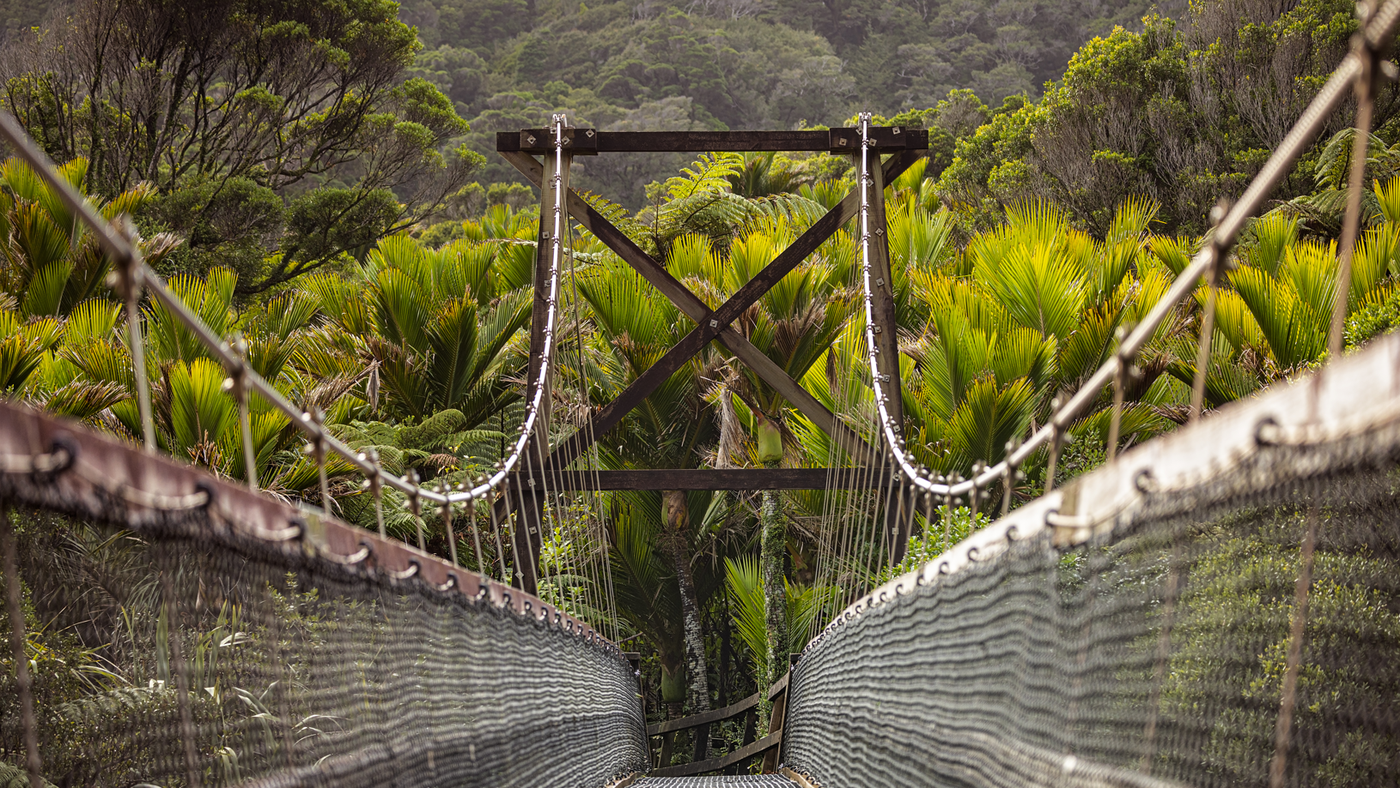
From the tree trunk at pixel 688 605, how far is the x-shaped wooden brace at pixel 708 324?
6.45ft

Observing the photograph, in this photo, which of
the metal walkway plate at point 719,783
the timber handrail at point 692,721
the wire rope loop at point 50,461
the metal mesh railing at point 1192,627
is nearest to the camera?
the wire rope loop at point 50,461

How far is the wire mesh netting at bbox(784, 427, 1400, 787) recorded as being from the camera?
112 cm

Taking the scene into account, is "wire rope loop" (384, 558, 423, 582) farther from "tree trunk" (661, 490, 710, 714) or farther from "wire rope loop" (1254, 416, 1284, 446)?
"tree trunk" (661, 490, 710, 714)

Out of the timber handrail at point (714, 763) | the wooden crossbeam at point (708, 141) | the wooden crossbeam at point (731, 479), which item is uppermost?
the wooden crossbeam at point (708, 141)

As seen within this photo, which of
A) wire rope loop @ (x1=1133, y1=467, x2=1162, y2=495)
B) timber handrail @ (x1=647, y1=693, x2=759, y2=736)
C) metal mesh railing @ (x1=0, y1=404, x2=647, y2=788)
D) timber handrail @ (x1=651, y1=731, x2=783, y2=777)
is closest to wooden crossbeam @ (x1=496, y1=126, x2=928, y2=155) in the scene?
timber handrail @ (x1=651, y1=731, x2=783, y2=777)

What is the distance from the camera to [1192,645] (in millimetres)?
1682

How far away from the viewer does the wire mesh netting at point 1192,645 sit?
1.12 meters

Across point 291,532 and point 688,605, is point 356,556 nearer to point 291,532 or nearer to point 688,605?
point 291,532

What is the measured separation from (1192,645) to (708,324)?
12.9ft

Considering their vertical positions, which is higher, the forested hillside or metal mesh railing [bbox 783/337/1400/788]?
the forested hillside

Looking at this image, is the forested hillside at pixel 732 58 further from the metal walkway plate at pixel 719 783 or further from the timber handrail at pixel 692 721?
the metal walkway plate at pixel 719 783

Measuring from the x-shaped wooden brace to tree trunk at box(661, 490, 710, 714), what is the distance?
1.97 metres

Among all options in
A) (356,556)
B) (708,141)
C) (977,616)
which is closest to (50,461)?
(356,556)

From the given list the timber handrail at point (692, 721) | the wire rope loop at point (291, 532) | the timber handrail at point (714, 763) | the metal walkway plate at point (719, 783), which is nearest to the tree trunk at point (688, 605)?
the timber handrail at point (692, 721)
